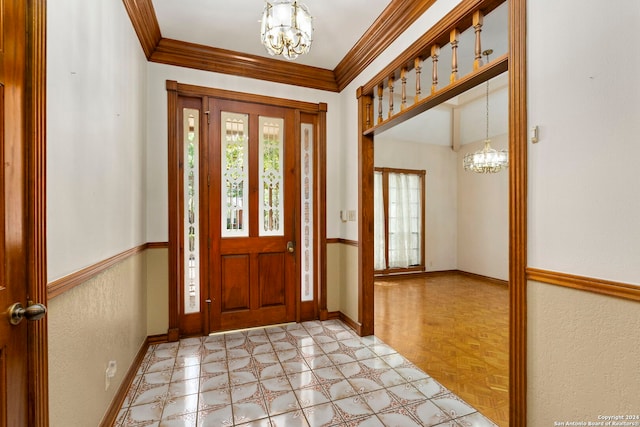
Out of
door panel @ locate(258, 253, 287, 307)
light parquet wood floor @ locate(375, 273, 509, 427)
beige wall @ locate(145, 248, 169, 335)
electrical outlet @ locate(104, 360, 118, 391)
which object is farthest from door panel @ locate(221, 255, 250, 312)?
light parquet wood floor @ locate(375, 273, 509, 427)

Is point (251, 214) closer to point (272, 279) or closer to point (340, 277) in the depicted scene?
point (272, 279)

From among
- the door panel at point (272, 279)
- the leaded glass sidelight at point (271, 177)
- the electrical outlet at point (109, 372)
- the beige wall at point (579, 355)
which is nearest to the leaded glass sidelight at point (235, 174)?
the leaded glass sidelight at point (271, 177)

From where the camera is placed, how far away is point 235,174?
10.7 feet

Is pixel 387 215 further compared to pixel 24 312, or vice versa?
pixel 387 215

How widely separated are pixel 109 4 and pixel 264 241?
2.33 m

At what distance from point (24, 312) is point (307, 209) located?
272cm

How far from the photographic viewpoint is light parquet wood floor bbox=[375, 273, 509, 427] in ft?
7.17

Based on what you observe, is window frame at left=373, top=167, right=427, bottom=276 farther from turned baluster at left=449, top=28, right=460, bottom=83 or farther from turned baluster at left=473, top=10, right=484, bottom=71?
turned baluster at left=473, top=10, right=484, bottom=71

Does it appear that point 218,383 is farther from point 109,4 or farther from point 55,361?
point 109,4

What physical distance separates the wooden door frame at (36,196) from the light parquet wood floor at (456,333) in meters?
2.33

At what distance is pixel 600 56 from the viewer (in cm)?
126

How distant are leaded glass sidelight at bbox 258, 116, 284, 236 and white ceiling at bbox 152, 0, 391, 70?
778mm

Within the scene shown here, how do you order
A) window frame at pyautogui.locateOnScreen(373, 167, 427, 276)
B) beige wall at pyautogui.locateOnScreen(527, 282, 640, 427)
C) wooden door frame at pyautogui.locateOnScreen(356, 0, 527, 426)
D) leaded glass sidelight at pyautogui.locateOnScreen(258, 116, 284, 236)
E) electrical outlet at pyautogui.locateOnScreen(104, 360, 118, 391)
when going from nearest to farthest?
beige wall at pyautogui.locateOnScreen(527, 282, 640, 427) < wooden door frame at pyautogui.locateOnScreen(356, 0, 527, 426) < electrical outlet at pyautogui.locateOnScreen(104, 360, 118, 391) < leaded glass sidelight at pyautogui.locateOnScreen(258, 116, 284, 236) < window frame at pyautogui.locateOnScreen(373, 167, 427, 276)

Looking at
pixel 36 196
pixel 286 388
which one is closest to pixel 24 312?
pixel 36 196
